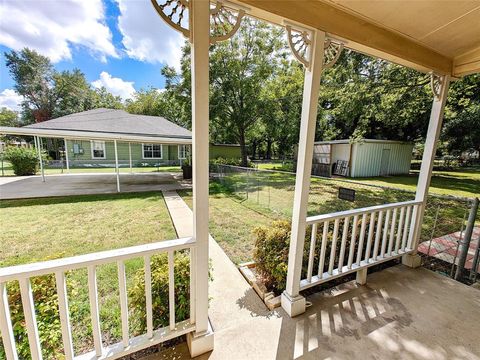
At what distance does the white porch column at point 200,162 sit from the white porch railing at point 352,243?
3.71 ft

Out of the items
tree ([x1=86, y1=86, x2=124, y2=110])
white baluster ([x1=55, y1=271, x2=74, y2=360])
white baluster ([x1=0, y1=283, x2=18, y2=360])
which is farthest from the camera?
tree ([x1=86, y1=86, x2=124, y2=110])

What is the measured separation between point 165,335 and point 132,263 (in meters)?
1.81

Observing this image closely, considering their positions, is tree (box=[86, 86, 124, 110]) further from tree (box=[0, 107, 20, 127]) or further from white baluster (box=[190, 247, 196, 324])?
white baluster (box=[190, 247, 196, 324])

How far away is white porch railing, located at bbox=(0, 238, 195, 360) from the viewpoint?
1235 millimetres

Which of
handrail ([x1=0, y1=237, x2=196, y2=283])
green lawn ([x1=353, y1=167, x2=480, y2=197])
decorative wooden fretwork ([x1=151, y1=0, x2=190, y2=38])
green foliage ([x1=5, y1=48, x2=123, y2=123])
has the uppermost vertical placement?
green foliage ([x1=5, y1=48, x2=123, y2=123])

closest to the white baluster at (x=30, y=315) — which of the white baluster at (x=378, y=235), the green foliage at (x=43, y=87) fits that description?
the white baluster at (x=378, y=235)

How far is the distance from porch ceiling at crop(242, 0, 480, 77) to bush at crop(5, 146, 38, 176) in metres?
15.1

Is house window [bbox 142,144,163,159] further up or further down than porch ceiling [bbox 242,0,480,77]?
further down

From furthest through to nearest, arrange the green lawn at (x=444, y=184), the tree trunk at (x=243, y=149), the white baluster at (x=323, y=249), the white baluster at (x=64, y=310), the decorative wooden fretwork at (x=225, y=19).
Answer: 1. the tree trunk at (x=243, y=149)
2. the green lawn at (x=444, y=184)
3. the white baluster at (x=323, y=249)
4. the decorative wooden fretwork at (x=225, y=19)
5. the white baluster at (x=64, y=310)

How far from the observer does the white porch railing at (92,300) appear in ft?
4.05

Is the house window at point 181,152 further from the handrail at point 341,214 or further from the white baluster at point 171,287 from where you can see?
the white baluster at point 171,287

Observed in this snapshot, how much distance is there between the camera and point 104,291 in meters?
2.61

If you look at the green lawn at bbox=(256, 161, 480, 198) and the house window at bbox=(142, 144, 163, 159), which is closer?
the green lawn at bbox=(256, 161, 480, 198)

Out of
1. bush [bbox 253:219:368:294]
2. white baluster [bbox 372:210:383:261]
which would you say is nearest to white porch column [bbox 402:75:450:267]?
white baluster [bbox 372:210:383:261]
